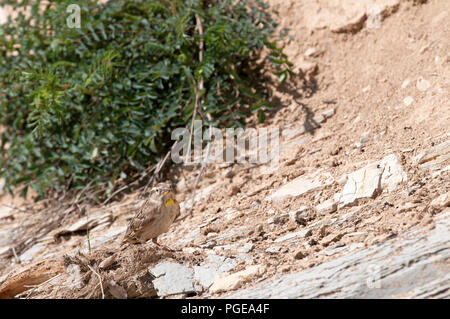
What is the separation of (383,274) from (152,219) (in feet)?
5.20

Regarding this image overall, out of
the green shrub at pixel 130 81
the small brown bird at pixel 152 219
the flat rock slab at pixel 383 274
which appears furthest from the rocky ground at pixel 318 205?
the green shrub at pixel 130 81

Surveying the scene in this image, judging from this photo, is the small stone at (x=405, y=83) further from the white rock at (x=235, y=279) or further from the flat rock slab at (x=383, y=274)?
the white rock at (x=235, y=279)

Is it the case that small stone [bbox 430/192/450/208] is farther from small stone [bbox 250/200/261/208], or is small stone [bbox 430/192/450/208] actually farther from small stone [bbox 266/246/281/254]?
small stone [bbox 250/200/261/208]

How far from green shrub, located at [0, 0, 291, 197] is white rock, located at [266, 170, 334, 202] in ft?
2.98

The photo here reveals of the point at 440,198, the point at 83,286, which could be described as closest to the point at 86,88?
the point at 83,286

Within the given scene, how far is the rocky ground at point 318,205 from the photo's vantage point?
106 inches

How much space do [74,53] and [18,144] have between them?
1083 mm

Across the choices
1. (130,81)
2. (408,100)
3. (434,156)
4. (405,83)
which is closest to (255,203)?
(434,156)

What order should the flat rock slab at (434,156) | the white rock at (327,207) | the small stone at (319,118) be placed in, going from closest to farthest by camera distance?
the flat rock slab at (434,156), the white rock at (327,207), the small stone at (319,118)

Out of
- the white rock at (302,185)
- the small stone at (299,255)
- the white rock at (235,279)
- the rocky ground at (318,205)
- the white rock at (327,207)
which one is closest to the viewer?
the rocky ground at (318,205)

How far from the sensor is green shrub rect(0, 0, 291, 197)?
4430 millimetres

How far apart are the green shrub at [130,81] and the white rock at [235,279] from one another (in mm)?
1824
